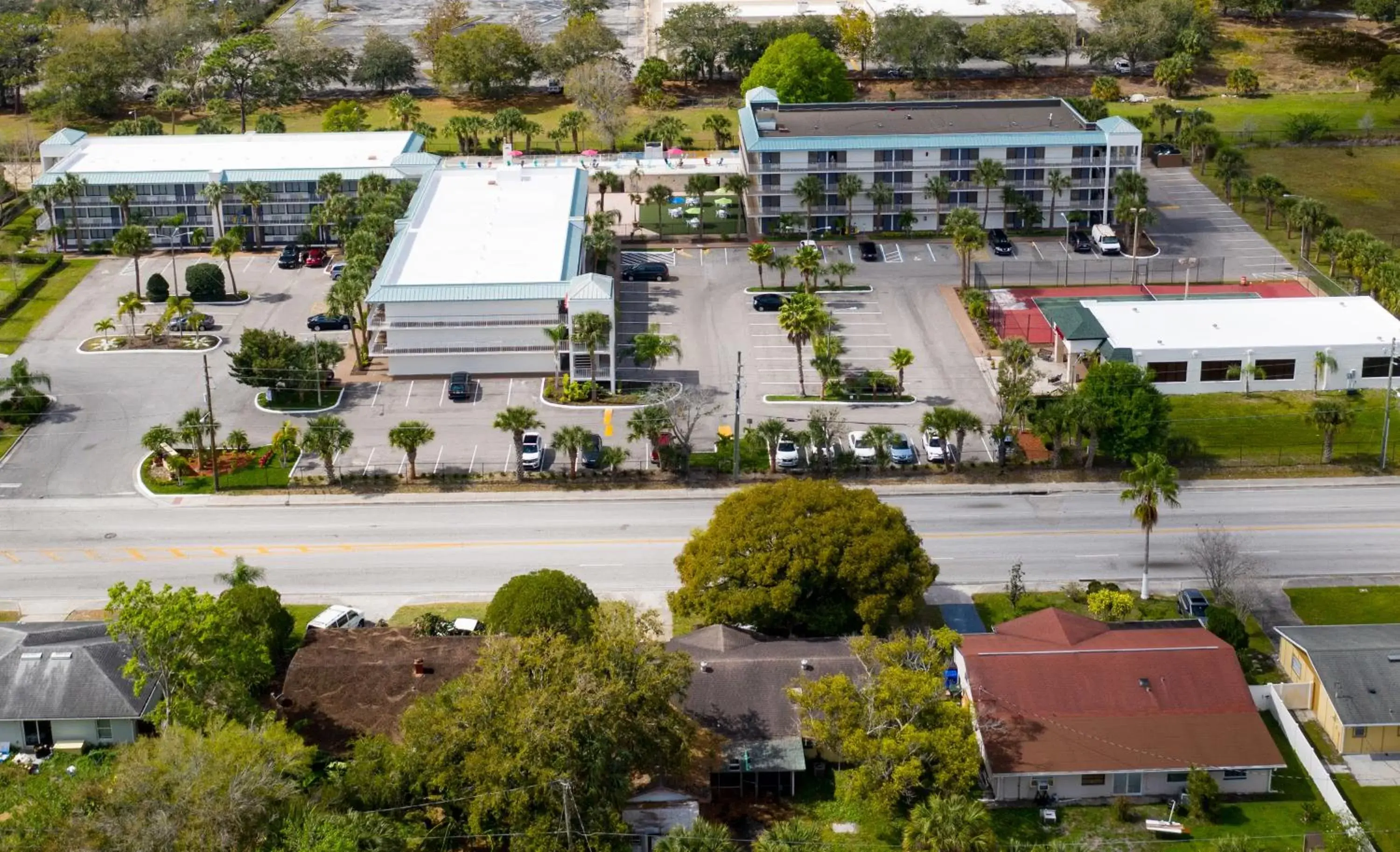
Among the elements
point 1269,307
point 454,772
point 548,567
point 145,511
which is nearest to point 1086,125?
point 1269,307

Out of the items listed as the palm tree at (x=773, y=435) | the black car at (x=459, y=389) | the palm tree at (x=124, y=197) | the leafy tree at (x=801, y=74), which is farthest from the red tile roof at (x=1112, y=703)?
the leafy tree at (x=801, y=74)

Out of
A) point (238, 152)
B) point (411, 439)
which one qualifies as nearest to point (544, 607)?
point (411, 439)

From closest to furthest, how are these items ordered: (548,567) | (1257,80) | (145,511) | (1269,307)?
(548,567)
(145,511)
(1269,307)
(1257,80)

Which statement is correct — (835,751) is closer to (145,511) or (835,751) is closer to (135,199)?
(145,511)

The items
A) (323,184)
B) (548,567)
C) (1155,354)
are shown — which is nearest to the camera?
(548,567)

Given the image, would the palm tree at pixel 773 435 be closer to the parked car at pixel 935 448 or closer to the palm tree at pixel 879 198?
the parked car at pixel 935 448

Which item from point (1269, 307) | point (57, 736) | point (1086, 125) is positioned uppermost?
point (1086, 125)
